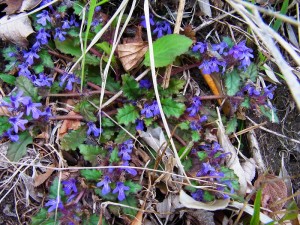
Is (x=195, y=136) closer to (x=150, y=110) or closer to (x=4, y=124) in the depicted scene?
(x=150, y=110)

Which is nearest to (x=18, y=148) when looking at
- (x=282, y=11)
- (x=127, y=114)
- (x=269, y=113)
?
(x=127, y=114)

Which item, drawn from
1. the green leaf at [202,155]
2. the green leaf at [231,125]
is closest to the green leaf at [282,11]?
the green leaf at [231,125]

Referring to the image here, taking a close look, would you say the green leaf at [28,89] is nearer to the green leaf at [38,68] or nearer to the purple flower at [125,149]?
the green leaf at [38,68]

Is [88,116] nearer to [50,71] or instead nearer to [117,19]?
[50,71]

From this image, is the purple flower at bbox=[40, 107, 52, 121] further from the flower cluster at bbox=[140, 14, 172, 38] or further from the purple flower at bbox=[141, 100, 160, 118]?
the flower cluster at bbox=[140, 14, 172, 38]

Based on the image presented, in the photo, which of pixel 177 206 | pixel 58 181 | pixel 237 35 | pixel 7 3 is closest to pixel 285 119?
pixel 237 35

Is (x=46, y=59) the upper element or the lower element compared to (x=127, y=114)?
upper

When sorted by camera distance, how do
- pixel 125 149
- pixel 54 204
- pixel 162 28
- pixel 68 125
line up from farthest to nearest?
1. pixel 162 28
2. pixel 68 125
3. pixel 125 149
4. pixel 54 204
